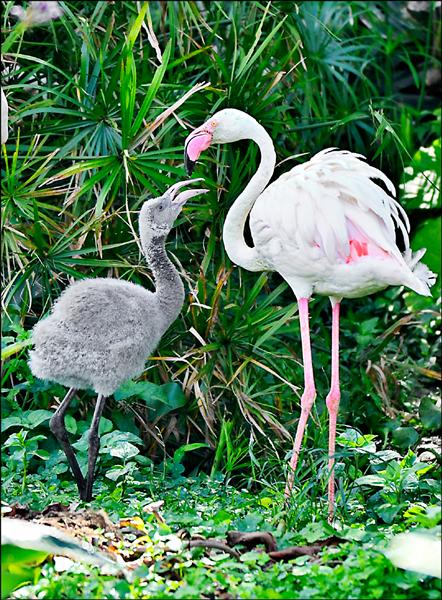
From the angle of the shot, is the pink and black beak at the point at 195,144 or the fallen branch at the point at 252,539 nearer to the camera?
the fallen branch at the point at 252,539

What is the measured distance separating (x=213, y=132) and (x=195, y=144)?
4.2 inches

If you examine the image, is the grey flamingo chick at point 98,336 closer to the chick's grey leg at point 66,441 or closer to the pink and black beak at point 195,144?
the chick's grey leg at point 66,441

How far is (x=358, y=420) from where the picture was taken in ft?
Result: 19.7

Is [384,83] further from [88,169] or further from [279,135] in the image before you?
[88,169]

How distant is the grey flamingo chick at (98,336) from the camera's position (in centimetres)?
455

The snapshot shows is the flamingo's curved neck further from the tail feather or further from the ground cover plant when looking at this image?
the tail feather

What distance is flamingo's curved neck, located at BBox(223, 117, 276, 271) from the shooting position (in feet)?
15.7

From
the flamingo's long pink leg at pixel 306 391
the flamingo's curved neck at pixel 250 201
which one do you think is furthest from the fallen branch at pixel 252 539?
the flamingo's curved neck at pixel 250 201

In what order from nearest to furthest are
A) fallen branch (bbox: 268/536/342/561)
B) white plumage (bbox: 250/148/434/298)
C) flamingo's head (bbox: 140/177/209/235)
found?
1. fallen branch (bbox: 268/536/342/561)
2. white plumage (bbox: 250/148/434/298)
3. flamingo's head (bbox: 140/177/209/235)

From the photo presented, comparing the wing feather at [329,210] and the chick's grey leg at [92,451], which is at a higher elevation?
the wing feather at [329,210]

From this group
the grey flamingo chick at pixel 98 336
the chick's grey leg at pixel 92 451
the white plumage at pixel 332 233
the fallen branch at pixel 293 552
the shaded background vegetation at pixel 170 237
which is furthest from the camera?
the shaded background vegetation at pixel 170 237

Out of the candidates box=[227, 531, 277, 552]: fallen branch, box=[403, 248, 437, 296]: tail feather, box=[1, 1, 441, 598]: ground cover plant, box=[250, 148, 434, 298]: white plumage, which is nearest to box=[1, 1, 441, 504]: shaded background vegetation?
box=[1, 1, 441, 598]: ground cover plant

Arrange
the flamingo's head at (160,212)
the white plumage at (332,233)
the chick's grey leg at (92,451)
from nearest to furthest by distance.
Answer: the white plumage at (332,233)
the chick's grey leg at (92,451)
the flamingo's head at (160,212)

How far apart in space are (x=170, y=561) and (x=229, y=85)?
2.83 metres
